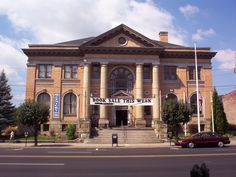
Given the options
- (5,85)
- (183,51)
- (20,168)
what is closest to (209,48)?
(183,51)

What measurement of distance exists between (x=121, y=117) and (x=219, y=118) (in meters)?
13.2

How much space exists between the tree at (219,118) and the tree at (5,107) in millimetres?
26460

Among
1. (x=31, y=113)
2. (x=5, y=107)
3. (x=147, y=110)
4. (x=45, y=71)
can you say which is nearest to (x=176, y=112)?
(x=147, y=110)

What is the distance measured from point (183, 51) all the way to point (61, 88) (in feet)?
59.8

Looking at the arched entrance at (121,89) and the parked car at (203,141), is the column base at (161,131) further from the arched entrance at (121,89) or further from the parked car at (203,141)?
the parked car at (203,141)

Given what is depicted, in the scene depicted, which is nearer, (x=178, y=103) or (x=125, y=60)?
(x=178, y=103)

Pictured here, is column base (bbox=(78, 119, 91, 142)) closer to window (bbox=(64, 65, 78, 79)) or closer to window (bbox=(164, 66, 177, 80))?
window (bbox=(64, 65, 78, 79))

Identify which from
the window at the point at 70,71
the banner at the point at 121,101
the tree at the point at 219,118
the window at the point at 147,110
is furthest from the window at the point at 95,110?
the tree at the point at 219,118

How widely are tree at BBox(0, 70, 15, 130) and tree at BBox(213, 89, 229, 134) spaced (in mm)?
26460

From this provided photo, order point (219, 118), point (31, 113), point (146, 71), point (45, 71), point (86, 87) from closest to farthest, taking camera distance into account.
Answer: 1. point (31, 113)
2. point (219, 118)
3. point (86, 87)
4. point (45, 71)
5. point (146, 71)

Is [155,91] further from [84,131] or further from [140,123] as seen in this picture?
[84,131]

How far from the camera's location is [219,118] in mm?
39375

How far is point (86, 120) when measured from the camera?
1531 inches

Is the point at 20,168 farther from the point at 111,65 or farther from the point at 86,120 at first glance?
the point at 111,65
